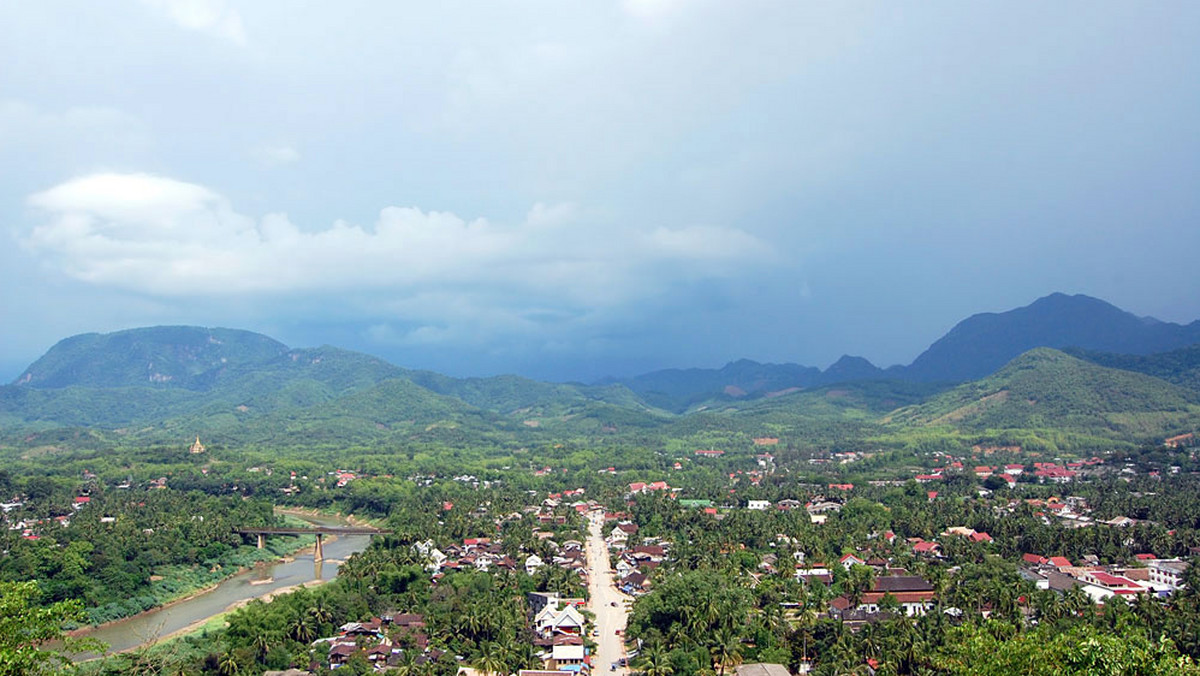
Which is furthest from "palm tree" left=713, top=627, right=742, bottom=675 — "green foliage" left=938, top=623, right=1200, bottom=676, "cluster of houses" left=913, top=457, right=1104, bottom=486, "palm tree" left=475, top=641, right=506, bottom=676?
"cluster of houses" left=913, top=457, right=1104, bottom=486

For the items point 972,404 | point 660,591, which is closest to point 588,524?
point 660,591

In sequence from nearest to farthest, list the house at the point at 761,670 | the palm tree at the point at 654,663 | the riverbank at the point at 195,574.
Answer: the house at the point at 761,670, the palm tree at the point at 654,663, the riverbank at the point at 195,574

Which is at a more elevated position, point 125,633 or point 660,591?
point 660,591

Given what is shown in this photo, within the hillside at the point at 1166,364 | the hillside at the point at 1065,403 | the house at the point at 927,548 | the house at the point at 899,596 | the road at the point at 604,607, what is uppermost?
the hillside at the point at 1166,364

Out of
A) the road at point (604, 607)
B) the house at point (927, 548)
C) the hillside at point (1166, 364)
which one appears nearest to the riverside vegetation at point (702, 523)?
the house at point (927, 548)

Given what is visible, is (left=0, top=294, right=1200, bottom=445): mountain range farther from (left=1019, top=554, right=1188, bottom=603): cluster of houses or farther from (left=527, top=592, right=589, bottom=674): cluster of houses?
(left=527, top=592, right=589, bottom=674): cluster of houses

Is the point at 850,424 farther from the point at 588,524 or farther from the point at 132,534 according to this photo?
the point at 132,534

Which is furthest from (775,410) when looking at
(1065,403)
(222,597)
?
(222,597)

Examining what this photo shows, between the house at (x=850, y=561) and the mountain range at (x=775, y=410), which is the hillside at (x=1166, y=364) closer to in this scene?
the mountain range at (x=775, y=410)
